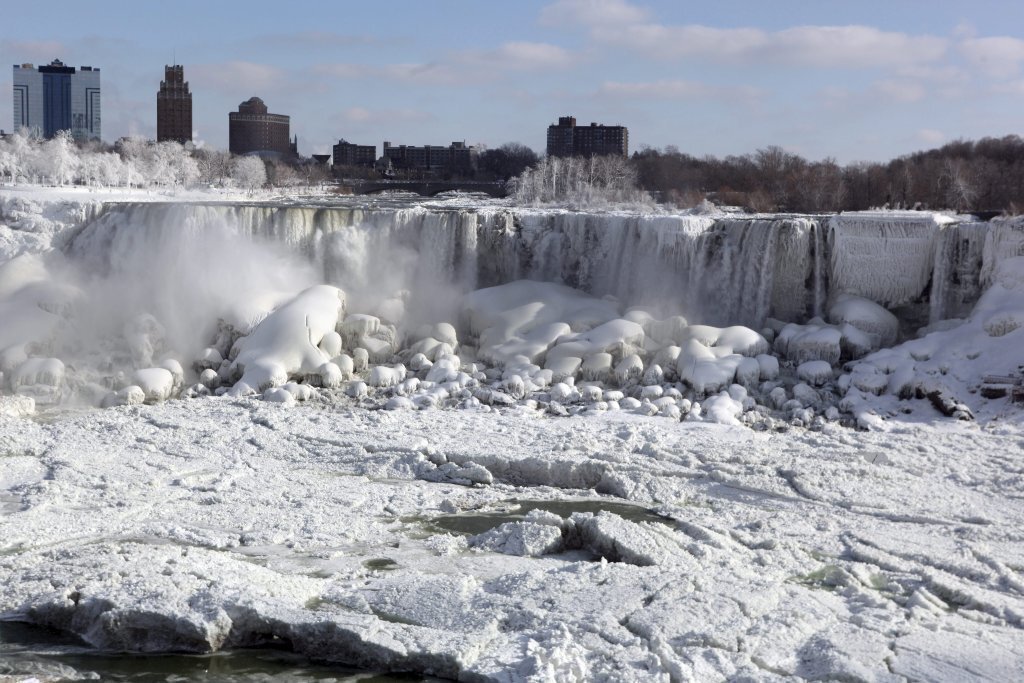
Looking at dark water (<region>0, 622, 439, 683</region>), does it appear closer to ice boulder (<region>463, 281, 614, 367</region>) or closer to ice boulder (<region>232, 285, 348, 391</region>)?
ice boulder (<region>232, 285, 348, 391</region>)

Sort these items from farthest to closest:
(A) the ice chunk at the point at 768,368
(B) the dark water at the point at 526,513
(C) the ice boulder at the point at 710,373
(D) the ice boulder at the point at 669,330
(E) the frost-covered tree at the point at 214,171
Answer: (E) the frost-covered tree at the point at 214,171
(D) the ice boulder at the point at 669,330
(A) the ice chunk at the point at 768,368
(C) the ice boulder at the point at 710,373
(B) the dark water at the point at 526,513

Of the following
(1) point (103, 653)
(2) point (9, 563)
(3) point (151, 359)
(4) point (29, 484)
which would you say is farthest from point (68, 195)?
(1) point (103, 653)

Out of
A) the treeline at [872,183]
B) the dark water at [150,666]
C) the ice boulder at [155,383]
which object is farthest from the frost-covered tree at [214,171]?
the dark water at [150,666]

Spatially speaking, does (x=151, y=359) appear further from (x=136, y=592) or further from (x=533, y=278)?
(x=136, y=592)

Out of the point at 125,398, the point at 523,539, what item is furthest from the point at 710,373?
the point at 125,398

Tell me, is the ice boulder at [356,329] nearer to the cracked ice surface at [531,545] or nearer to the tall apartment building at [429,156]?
the cracked ice surface at [531,545]

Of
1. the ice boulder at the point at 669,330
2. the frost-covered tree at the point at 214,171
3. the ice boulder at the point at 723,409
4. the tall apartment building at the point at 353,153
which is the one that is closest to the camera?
the ice boulder at the point at 723,409

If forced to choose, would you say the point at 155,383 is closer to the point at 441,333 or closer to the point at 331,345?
the point at 331,345
